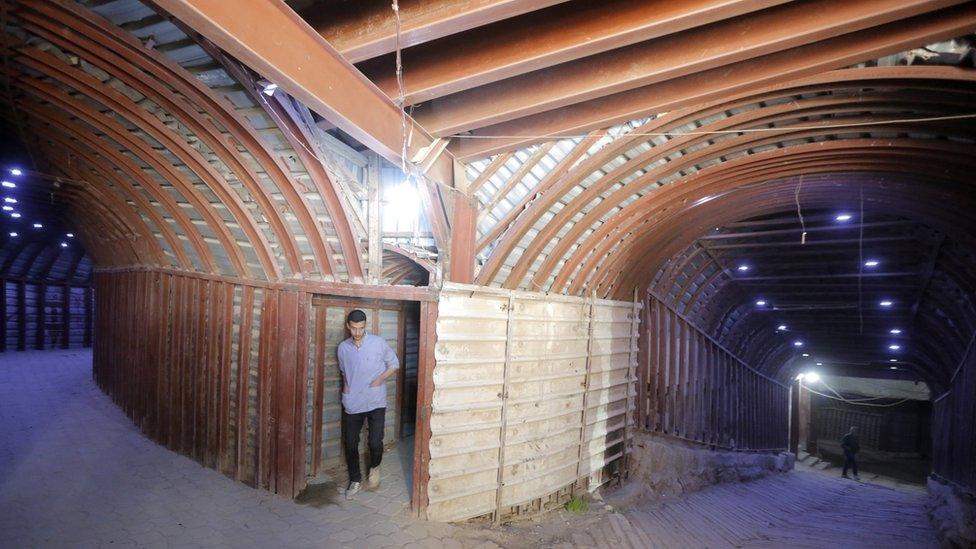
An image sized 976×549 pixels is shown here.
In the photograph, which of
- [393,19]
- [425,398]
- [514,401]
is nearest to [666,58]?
[393,19]

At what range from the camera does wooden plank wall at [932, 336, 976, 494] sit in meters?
7.68

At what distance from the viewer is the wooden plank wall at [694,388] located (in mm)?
8547

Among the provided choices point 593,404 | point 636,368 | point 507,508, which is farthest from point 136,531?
point 636,368

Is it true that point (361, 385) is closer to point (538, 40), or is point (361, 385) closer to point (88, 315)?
point (538, 40)

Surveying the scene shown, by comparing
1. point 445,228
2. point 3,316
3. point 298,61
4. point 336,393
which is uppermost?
point 298,61

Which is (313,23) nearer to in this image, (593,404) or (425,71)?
(425,71)

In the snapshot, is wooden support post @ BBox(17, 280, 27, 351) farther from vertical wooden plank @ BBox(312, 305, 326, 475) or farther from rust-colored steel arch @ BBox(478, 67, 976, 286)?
rust-colored steel arch @ BBox(478, 67, 976, 286)

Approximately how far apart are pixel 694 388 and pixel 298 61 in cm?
1051

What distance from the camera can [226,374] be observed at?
520cm

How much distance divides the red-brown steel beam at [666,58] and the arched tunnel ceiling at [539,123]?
0.01 meters

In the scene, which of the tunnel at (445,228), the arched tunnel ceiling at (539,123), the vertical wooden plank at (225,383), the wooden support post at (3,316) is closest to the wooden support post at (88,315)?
the wooden support post at (3,316)

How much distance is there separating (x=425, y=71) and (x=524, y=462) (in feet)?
14.3

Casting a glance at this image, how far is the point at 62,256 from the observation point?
14.2 m

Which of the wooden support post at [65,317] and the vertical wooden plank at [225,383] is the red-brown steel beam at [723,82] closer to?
the vertical wooden plank at [225,383]
